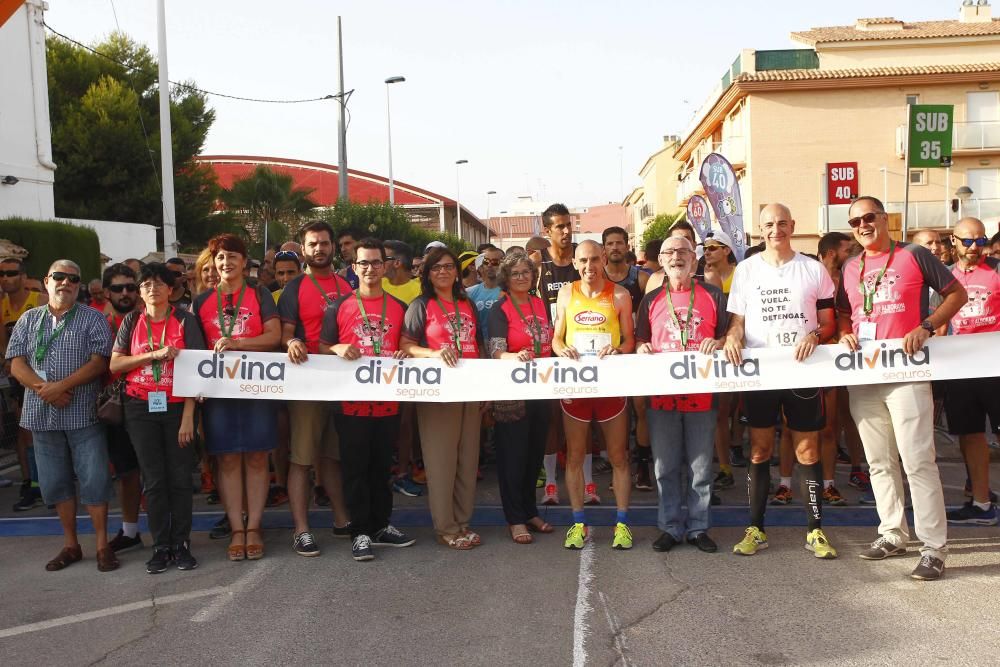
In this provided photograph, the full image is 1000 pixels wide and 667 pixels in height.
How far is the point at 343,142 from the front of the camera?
30.7 m

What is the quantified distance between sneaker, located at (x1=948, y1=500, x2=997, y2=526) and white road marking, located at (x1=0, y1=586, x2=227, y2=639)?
508 cm

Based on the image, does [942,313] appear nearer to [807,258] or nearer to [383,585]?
[807,258]

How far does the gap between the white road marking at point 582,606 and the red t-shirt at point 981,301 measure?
3.29m

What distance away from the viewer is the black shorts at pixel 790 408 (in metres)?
6.02

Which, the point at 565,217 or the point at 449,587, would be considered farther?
the point at 565,217

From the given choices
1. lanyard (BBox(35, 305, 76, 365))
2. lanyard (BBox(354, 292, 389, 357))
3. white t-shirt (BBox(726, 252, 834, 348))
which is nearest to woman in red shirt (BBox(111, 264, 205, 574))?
lanyard (BBox(35, 305, 76, 365))

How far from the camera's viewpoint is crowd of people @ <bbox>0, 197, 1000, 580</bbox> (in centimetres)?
A: 587

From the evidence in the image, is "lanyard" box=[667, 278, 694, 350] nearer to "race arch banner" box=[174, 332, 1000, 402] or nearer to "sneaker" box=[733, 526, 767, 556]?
"race arch banner" box=[174, 332, 1000, 402]

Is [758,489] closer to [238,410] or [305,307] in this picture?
[305,307]

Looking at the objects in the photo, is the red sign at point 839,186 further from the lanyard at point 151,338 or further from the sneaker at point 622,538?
the lanyard at point 151,338

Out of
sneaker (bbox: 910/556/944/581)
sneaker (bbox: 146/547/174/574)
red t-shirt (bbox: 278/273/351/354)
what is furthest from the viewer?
red t-shirt (bbox: 278/273/351/354)

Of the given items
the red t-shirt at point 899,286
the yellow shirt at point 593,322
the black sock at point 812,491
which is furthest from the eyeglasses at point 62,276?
the red t-shirt at point 899,286

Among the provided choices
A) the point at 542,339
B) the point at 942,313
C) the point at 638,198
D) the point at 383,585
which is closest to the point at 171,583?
the point at 383,585

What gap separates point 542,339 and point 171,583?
2.88 meters
